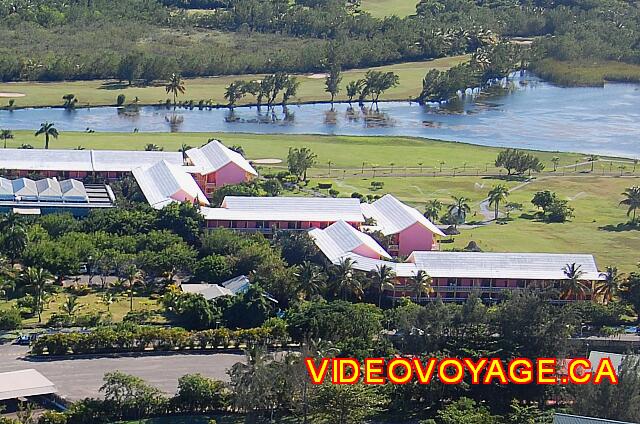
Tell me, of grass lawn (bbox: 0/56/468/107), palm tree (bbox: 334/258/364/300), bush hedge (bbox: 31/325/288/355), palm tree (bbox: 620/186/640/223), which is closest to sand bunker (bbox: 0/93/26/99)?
grass lawn (bbox: 0/56/468/107)

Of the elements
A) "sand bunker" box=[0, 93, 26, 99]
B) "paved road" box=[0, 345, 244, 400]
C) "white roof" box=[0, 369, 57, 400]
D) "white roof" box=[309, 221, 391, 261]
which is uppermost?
"sand bunker" box=[0, 93, 26, 99]

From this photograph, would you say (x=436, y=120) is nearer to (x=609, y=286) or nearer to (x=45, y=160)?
(x=45, y=160)

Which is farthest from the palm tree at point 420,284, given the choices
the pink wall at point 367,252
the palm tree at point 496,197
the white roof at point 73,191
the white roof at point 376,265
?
the white roof at point 73,191

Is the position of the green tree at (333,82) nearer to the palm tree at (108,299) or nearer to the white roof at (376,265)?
the white roof at (376,265)

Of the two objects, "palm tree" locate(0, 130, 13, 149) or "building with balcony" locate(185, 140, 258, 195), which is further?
"palm tree" locate(0, 130, 13, 149)

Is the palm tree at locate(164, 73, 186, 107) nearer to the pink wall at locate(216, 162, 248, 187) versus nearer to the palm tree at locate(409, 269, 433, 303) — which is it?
the pink wall at locate(216, 162, 248, 187)

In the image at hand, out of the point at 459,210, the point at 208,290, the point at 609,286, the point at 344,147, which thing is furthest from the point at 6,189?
the point at 609,286

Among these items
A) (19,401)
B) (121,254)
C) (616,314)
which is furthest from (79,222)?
(616,314)
